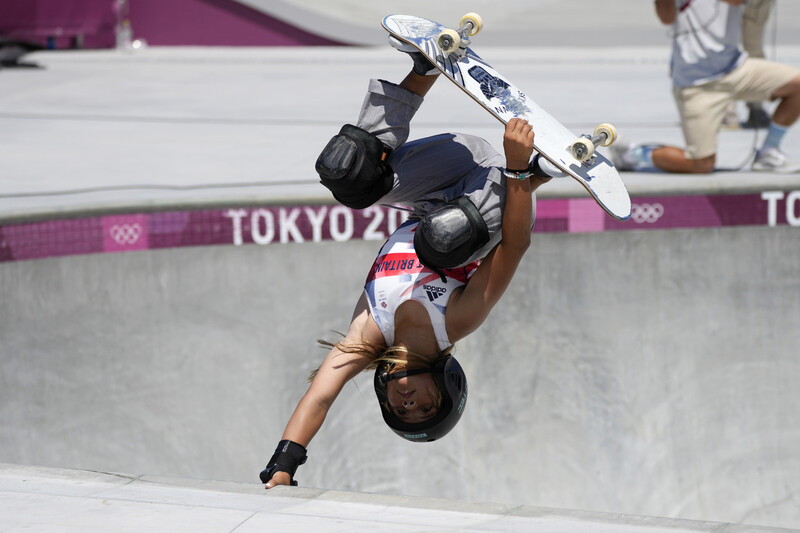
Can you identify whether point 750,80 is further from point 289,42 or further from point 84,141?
point 289,42

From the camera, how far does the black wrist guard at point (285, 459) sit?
12.3 ft

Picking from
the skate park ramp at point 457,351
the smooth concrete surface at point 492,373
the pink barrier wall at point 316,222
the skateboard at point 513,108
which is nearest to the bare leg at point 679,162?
the skate park ramp at point 457,351

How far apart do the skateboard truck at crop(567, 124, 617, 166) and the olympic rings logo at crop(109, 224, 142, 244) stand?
3723mm

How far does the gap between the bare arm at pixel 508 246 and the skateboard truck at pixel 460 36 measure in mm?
396

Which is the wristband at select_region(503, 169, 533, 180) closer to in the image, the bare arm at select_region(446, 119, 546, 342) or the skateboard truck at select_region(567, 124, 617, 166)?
the bare arm at select_region(446, 119, 546, 342)

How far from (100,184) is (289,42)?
8.85m

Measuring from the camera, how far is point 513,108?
377 centimetres

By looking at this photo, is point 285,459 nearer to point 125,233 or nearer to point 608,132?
point 608,132

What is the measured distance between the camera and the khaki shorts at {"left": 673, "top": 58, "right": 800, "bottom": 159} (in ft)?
23.7

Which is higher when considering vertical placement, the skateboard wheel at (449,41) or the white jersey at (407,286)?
the skateboard wheel at (449,41)

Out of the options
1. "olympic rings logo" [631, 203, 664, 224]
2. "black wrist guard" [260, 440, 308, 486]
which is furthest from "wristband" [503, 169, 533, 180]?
"olympic rings logo" [631, 203, 664, 224]

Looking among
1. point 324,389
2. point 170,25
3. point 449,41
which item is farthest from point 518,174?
point 170,25

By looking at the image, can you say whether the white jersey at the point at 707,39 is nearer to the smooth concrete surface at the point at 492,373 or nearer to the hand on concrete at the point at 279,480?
the smooth concrete surface at the point at 492,373

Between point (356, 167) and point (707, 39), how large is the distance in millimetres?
4356
